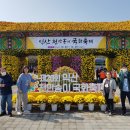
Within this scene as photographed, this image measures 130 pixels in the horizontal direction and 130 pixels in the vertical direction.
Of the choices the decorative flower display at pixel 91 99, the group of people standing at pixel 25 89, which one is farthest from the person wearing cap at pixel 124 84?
the decorative flower display at pixel 91 99

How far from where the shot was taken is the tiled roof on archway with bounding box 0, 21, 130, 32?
2145 cm

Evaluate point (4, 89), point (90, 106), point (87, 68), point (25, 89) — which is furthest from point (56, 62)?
point (4, 89)

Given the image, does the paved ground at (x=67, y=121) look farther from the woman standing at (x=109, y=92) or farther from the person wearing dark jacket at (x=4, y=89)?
the person wearing dark jacket at (x=4, y=89)

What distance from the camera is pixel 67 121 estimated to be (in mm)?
8953

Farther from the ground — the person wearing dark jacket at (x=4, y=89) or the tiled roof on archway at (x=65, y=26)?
the tiled roof on archway at (x=65, y=26)

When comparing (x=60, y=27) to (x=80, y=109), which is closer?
(x=80, y=109)

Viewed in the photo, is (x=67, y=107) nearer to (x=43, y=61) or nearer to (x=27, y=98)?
(x=27, y=98)

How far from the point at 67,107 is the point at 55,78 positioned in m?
1.63

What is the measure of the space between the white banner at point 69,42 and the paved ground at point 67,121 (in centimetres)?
1132

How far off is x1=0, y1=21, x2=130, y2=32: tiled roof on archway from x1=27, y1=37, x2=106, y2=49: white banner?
73 centimetres

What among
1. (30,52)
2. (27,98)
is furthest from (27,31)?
(27,98)

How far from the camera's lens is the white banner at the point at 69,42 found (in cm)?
2136

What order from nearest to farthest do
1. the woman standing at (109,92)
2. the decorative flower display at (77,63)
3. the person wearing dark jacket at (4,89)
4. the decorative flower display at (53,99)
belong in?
the person wearing dark jacket at (4,89), the woman standing at (109,92), the decorative flower display at (53,99), the decorative flower display at (77,63)

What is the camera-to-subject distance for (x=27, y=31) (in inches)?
834
